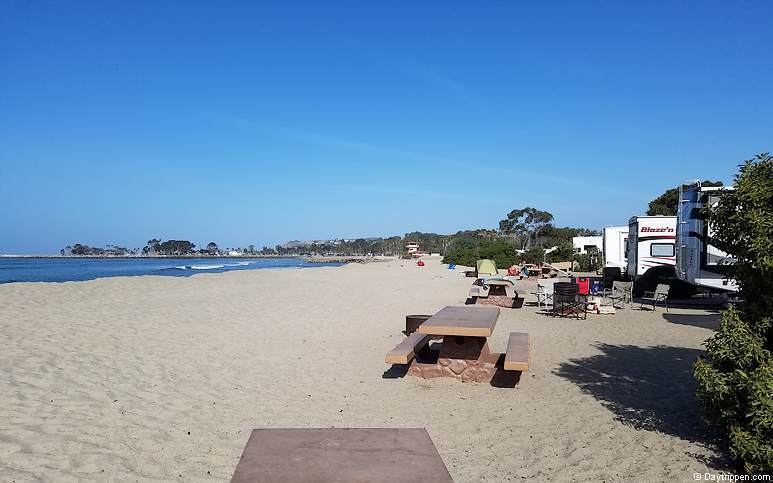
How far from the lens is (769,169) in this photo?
392 cm

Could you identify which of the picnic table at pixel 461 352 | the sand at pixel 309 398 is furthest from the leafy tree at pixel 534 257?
the picnic table at pixel 461 352

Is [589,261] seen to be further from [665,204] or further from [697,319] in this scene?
[697,319]

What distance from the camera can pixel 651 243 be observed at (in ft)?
63.2

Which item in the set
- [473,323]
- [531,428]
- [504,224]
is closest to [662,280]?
[473,323]

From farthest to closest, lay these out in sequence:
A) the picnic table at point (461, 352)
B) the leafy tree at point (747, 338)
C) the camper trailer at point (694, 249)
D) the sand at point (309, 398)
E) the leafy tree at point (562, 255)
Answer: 1. the leafy tree at point (562, 255)
2. the camper trailer at point (694, 249)
3. the picnic table at point (461, 352)
4. the sand at point (309, 398)
5. the leafy tree at point (747, 338)

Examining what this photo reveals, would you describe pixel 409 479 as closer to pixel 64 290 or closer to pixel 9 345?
pixel 9 345

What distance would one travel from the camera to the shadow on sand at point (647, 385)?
4.80 metres

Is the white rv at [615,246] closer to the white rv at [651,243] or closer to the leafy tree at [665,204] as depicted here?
the white rv at [651,243]

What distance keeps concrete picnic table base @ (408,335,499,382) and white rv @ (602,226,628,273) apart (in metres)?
22.0

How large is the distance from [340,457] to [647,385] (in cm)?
497

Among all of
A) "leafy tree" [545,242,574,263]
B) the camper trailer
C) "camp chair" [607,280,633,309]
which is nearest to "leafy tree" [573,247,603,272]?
"leafy tree" [545,242,574,263]

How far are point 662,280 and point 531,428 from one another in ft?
46.3

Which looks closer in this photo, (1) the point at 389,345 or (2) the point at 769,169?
(2) the point at 769,169

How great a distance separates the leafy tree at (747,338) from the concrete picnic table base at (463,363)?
2.85 m
